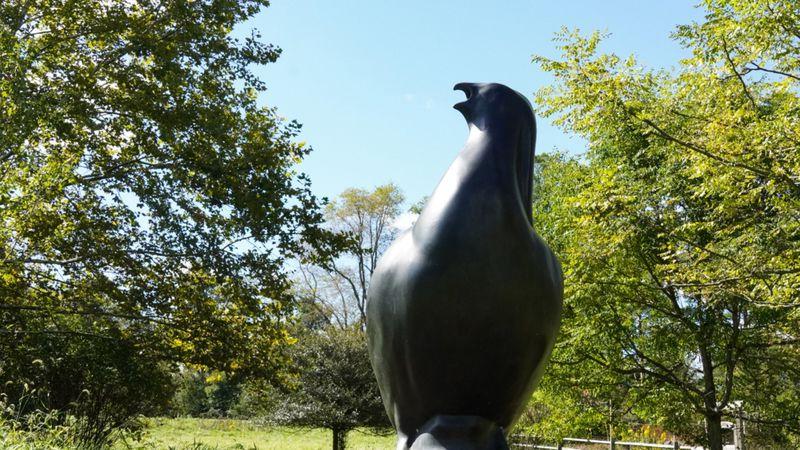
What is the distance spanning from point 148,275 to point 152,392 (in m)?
2.66

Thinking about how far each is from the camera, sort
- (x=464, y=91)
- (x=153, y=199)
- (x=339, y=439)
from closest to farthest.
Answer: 1. (x=464, y=91)
2. (x=153, y=199)
3. (x=339, y=439)

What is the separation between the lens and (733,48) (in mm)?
8969

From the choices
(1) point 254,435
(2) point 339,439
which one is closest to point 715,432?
(2) point 339,439

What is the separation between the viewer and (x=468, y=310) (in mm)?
2932

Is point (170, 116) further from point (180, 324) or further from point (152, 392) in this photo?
point (152, 392)

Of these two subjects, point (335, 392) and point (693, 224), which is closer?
point (693, 224)

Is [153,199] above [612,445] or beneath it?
above

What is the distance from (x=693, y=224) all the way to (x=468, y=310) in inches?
327

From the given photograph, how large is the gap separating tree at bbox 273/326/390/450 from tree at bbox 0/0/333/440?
7049 mm

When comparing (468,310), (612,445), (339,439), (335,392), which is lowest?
(339,439)

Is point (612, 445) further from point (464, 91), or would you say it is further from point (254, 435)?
point (464, 91)

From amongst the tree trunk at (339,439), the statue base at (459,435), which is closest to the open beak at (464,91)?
the statue base at (459,435)

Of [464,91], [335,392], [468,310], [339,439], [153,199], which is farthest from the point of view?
[339,439]

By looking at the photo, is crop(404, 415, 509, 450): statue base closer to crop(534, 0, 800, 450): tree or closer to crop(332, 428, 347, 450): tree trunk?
crop(534, 0, 800, 450): tree
